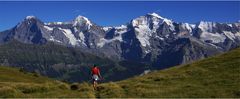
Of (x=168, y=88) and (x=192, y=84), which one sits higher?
(x=192, y=84)

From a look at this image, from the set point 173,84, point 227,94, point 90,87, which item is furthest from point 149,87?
point 227,94

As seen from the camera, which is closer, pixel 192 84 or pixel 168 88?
pixel 168 88

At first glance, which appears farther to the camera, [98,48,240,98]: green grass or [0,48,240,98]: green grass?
[0,48,240,98]: green grass

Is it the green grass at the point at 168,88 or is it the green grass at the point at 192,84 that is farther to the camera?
the green grass at the point at 168,88

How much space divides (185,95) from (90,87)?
496 inches

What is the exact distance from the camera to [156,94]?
174 feet

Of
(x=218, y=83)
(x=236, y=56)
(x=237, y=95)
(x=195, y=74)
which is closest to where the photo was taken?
(x=237, y=95)

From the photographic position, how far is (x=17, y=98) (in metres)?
52.4

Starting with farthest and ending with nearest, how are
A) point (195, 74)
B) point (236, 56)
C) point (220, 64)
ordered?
1. point (236, 56)
2. point (220, 64)
3. point (195, 74)

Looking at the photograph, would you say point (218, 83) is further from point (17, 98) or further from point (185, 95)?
point (17, 98)

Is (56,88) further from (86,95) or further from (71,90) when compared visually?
(86,95)

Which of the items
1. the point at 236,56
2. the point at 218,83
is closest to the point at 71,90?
the point at 218,83

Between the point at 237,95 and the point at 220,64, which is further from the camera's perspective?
the point at 220,64

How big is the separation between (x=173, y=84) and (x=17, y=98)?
19.1 m
